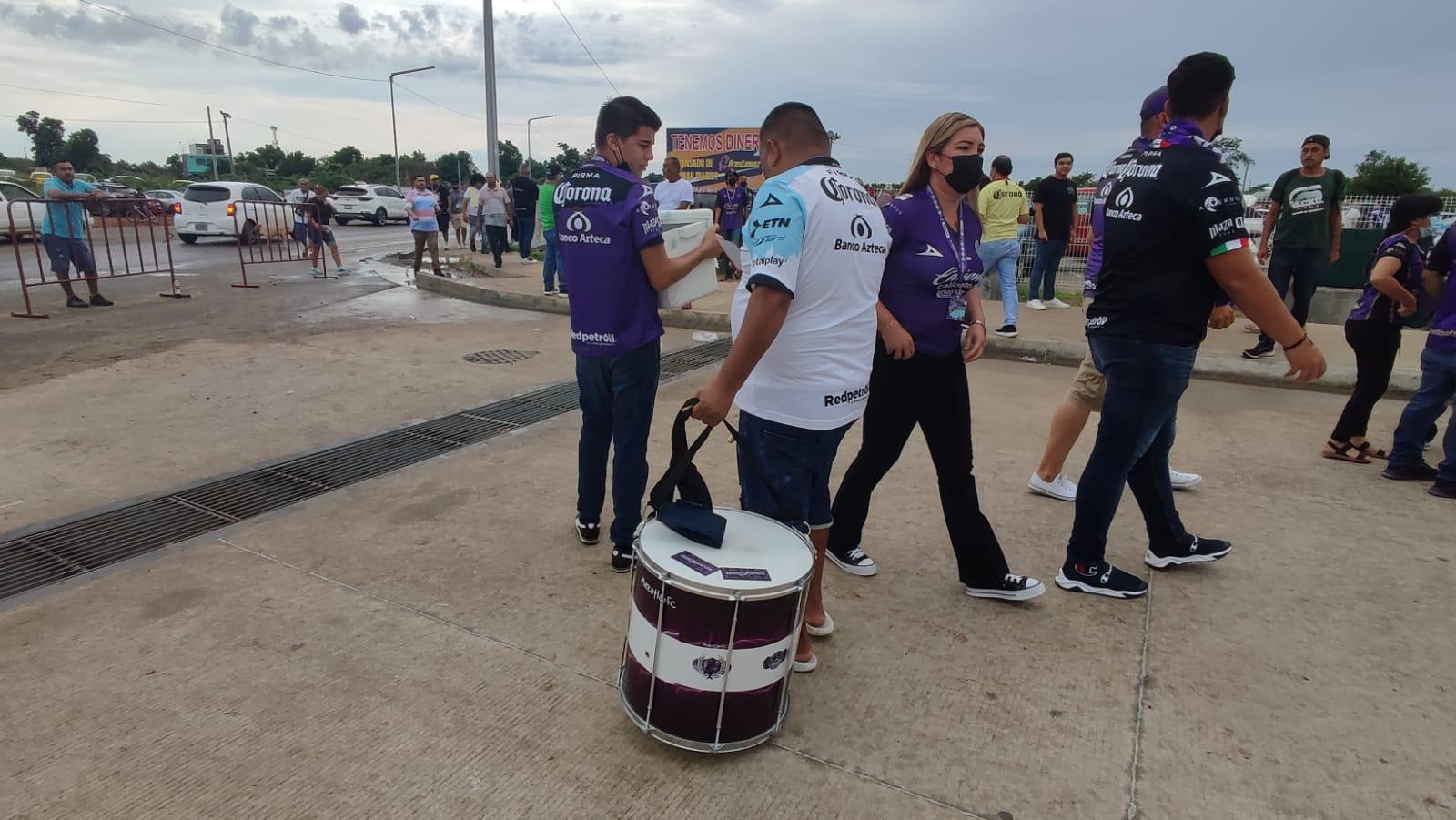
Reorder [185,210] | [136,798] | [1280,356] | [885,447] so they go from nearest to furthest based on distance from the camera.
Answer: [136,798] → [885,447] → [1280,356] → [185,210]

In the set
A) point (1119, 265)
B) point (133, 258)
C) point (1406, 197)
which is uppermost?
point (1406, 197)

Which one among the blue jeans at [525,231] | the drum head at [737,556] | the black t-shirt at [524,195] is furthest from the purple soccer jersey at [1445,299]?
the blue jeans at [525,231]

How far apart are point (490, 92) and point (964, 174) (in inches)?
670

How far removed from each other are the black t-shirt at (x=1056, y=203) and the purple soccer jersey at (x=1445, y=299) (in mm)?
5289

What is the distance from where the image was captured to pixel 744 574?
2.06 m

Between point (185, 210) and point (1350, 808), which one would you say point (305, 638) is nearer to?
point (1350, 808)

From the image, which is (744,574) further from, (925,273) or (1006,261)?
(1006,261)

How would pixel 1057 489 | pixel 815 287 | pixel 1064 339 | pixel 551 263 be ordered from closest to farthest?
1. pixel 815 287
2. pixel 1057 489
3. pixel 1064 339
4. pixel 551 263

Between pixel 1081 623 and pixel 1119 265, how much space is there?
1.36m

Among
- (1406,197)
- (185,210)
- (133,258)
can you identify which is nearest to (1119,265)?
(1406,197)

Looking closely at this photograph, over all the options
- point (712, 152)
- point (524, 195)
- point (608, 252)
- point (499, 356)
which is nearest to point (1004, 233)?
point (499, 356)

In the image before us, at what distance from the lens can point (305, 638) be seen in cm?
281

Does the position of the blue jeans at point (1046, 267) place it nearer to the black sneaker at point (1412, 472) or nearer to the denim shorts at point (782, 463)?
the black sneaker at point (1412, 472)

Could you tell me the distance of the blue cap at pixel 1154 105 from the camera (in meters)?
3.83
